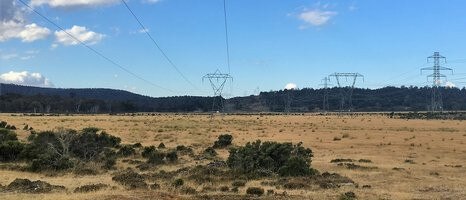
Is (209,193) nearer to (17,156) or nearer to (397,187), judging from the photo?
(397,187)

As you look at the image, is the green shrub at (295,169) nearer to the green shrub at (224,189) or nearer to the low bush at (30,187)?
the green shrub at (224,189)

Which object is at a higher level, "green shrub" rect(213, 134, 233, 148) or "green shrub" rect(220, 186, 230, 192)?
"green shrub" rect(213, 134, 233, 148)

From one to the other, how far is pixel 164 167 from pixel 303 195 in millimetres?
13168

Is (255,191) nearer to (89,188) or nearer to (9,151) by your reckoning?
(89,188)

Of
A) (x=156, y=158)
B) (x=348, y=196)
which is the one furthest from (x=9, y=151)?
(x=348, y=196)

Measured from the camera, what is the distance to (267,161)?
29.6 metres

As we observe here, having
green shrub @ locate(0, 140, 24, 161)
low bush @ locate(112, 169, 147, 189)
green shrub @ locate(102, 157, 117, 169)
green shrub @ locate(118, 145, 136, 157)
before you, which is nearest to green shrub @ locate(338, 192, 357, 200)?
low bush @ locate(112, 169, 147, 189)

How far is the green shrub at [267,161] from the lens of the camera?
27.9 metres

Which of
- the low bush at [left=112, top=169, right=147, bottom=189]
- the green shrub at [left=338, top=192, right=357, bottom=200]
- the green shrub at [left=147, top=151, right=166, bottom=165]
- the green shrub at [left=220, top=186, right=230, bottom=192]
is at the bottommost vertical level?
the green shrub at [left=220, top=186, right=230, bottom=192]

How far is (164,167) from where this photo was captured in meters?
32.3

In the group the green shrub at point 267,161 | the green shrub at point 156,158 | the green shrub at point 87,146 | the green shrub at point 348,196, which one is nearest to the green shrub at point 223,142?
the green shrub at point 87,146

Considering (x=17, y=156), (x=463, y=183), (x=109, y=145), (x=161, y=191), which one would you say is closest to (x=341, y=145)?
(x=109, y=145)

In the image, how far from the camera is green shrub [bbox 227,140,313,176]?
1097 inches

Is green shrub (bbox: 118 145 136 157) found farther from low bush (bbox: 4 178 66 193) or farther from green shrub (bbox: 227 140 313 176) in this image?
low bush (bbox: 4 178 66 193)
